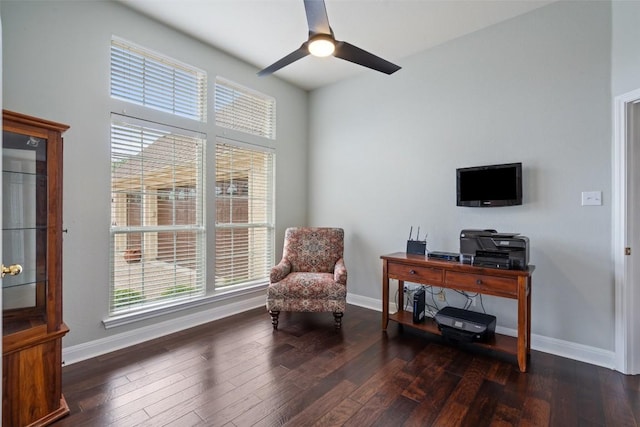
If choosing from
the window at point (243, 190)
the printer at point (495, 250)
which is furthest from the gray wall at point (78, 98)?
the printer at point (495, 250)

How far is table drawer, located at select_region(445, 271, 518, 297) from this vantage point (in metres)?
2.30

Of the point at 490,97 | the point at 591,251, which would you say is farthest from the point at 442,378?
the point at 490,97

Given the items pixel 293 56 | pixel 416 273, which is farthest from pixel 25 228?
pixel 416 273

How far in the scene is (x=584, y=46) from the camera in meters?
2.44

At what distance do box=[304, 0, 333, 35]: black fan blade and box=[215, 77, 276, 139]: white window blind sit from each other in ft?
6.19

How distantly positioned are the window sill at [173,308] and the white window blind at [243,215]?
11 cm

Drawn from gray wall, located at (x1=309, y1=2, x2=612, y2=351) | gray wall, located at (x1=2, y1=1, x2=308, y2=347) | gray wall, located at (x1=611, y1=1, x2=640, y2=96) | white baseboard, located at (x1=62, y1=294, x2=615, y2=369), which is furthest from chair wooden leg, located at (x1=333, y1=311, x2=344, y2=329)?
gray wall, located at (x1=611, y1=1, x2=640, y2=96)

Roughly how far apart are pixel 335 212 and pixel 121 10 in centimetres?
302

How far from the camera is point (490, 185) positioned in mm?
2764

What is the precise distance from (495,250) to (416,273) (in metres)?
0.68

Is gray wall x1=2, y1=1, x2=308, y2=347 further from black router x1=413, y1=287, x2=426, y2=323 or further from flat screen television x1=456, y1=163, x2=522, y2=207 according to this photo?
flat screen television x1=456, y1=163, x2=522, y2=207

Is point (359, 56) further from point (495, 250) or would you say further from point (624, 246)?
point (624, 246)

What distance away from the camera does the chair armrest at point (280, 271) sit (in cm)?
320

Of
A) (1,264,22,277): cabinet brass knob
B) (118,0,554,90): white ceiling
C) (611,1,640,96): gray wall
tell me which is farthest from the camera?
(118,0,554,90): white ceiling
